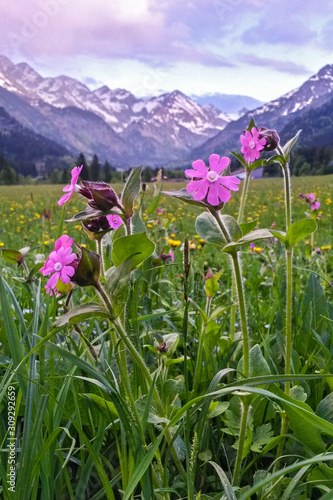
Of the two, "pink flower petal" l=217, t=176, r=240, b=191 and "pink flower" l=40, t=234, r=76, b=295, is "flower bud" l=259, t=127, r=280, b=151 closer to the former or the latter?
"pink flower petal" l=217, t=176, r=240, b=191

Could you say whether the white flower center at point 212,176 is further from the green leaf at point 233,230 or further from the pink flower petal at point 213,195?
the green leaf at point 233,230

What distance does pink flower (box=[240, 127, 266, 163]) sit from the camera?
987 mm

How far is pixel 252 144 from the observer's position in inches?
39.8

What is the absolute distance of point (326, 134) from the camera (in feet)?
525

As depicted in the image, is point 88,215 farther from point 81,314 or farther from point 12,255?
point 12,255

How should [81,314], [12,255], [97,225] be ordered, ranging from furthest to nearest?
[12,255] → [97,225] → [81,314]

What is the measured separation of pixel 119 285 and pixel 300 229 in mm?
400

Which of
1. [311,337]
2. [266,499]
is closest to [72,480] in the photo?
[266,499]

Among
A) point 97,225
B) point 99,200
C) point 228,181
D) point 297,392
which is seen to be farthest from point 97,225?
point 297,392

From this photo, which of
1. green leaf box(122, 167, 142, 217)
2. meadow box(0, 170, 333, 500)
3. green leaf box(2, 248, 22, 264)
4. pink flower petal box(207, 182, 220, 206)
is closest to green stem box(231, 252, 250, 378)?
meadow box(0, 170, 333, 500)

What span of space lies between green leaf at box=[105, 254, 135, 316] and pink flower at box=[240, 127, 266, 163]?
42 cm

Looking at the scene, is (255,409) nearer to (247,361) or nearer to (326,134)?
(247,361)

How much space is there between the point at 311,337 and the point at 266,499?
2.07 feet

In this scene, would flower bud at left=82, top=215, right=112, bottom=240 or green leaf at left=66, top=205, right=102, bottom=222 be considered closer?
green leaf at left=66, top=205, right=102, bottom=222
